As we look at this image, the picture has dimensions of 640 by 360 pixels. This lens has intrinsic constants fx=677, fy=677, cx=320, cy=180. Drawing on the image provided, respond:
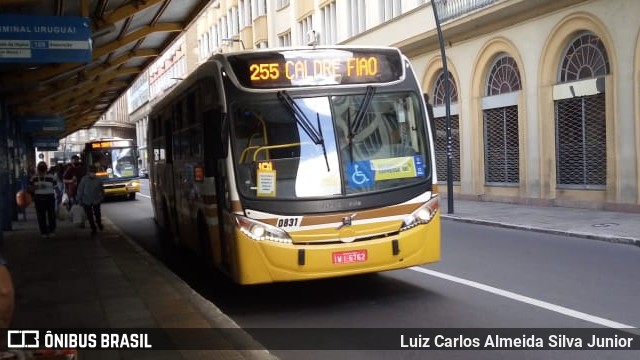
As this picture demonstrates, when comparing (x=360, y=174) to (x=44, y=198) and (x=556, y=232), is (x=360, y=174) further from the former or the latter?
(x=44, y=198)

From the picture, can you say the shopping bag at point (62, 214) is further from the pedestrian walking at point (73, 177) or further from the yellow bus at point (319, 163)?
the yellow bus at point (319, 163)

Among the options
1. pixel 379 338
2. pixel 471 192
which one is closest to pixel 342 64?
pixel 379 338

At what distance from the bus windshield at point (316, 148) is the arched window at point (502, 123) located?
14.4 m

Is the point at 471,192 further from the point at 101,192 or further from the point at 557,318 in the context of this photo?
the point at 557,318

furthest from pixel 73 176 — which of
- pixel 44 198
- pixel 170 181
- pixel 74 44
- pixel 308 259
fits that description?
pixel 308 259

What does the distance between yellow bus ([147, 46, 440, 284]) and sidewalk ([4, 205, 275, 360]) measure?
0.81 m

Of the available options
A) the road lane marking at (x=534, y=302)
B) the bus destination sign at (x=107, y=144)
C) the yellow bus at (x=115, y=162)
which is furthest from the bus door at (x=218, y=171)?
the bus destination sign at (x=107, y=144)

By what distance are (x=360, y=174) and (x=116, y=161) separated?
2750 centimetres

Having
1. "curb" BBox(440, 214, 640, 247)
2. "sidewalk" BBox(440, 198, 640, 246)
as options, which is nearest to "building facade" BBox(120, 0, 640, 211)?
"sidewalk" BBox(440, 198, 640, 246)

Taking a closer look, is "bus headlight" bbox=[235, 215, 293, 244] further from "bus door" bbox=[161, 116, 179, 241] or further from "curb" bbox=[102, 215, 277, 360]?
"bus door" bbox=[161, 116, 179, 241]

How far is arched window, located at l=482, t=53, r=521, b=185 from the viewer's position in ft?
70.0

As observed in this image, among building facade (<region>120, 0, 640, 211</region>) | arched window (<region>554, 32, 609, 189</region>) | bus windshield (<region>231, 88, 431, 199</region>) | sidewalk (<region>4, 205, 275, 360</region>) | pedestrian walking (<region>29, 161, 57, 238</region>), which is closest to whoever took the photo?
sidewalk (<region>4, 205, 275, 360</region>)

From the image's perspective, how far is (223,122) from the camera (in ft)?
25.0

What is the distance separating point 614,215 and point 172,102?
10652 millimetres
